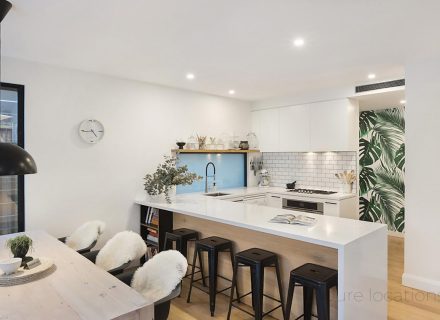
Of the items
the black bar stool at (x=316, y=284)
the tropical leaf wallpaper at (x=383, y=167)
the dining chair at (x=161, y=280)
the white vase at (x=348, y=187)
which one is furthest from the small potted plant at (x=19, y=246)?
the tropical leaf wallpaper at (x=383, y=167)

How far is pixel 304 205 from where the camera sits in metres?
4.59

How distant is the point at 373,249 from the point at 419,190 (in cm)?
139

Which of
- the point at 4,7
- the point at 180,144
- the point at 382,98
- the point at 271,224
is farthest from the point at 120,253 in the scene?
the point at 382,98

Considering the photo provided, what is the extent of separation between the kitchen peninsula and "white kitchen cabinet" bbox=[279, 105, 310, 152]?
1.99 metres

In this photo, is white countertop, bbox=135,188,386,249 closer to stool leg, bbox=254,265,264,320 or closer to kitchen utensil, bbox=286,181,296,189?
stool leg, bbox=254,265,264,320

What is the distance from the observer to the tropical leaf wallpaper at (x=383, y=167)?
511cm

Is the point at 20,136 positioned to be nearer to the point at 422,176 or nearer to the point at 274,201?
the point at 274,201

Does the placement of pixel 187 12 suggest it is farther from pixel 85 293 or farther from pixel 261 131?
pixel 261 131

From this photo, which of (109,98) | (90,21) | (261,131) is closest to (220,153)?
(261,131)

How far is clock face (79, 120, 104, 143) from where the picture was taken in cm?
359

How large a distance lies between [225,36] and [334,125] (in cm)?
264

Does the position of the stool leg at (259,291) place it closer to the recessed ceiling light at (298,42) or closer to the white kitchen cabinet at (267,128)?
the recessed ceiling light at (298,42)

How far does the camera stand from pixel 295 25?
7.73 feet

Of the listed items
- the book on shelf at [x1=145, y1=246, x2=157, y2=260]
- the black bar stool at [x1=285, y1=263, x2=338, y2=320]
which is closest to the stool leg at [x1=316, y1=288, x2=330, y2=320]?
the black bar stool at [x1=285, y1=263, x2=338, y2=320]
